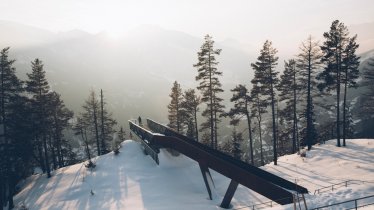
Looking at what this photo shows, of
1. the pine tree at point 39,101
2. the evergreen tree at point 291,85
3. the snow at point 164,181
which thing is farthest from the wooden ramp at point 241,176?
the evergreen tree at point 291,85

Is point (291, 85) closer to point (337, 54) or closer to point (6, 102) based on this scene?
point (337, 54)

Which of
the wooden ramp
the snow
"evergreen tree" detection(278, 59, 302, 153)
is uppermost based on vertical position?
"evergreen tree" detection(278, 59, 302, 153)

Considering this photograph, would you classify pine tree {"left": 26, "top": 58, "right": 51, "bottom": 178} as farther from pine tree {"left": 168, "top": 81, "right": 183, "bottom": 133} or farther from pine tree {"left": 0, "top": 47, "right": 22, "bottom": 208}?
pine tree {"left": 168, "top": 81, "right": 183, "bottom": 133}

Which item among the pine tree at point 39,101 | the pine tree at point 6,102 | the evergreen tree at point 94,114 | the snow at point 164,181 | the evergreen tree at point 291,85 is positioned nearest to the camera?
the snow at point 164,181

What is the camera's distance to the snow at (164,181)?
75.0ft

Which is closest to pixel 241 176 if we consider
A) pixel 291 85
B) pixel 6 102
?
pixel 291 85

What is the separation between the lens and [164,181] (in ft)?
87.4

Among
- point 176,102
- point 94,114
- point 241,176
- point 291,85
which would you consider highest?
point 291,85

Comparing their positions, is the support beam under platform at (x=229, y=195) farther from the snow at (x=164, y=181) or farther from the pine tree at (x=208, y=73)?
the pine tree at (x=208, y=73)

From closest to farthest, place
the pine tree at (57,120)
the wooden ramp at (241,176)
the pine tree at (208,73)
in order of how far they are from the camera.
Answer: the wooden ramp at (241,176) < the pine tree at (208,73) < the pine tree at (57,120)

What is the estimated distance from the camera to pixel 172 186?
25.7 meters

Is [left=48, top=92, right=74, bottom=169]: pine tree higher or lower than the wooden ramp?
higher

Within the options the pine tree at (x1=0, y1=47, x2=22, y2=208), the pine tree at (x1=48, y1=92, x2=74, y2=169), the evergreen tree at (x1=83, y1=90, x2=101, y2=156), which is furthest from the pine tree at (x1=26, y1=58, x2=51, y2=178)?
the evergreen tree at (x1=83, y1=90, x2=101, y2=156)

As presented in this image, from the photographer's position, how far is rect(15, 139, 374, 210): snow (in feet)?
75.0
